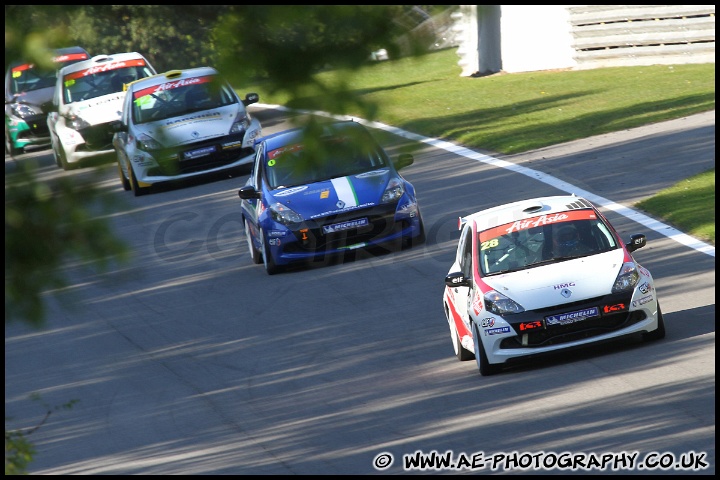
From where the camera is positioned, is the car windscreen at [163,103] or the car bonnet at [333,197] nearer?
the car bonnet at [333,197]

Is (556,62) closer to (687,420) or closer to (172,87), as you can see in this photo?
(172,87)

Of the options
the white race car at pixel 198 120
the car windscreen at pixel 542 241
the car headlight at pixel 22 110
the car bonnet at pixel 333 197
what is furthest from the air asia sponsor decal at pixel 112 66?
the car headlight at pixel 22 110

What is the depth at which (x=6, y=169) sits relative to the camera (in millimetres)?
4848

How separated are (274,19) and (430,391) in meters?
6.25

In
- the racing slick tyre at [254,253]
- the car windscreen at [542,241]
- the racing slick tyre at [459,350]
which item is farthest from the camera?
the racing slick tyre at [254,253]

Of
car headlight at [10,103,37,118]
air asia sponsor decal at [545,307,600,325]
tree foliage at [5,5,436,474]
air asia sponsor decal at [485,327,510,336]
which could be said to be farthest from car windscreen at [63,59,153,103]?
tree foliage at [5,5,436,474]

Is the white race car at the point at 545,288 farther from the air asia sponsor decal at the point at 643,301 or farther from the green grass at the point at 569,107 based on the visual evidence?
the green grass at the point at 569,107

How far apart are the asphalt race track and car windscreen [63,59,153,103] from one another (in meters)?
8.86

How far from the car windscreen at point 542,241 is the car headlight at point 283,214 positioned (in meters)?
4.76

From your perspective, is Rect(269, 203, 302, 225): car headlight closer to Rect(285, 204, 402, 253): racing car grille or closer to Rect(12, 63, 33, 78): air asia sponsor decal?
Rect(285, 204, 402, 253): racing car grille

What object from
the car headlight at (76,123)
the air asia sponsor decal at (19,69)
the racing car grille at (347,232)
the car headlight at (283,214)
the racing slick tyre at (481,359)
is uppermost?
the air asia sponsor decal at (19,69)

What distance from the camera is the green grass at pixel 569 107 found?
17594 millimetres

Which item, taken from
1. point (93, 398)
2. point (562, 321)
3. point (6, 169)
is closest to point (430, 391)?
point (562, 321)

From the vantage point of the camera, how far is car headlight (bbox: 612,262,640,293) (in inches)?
415
